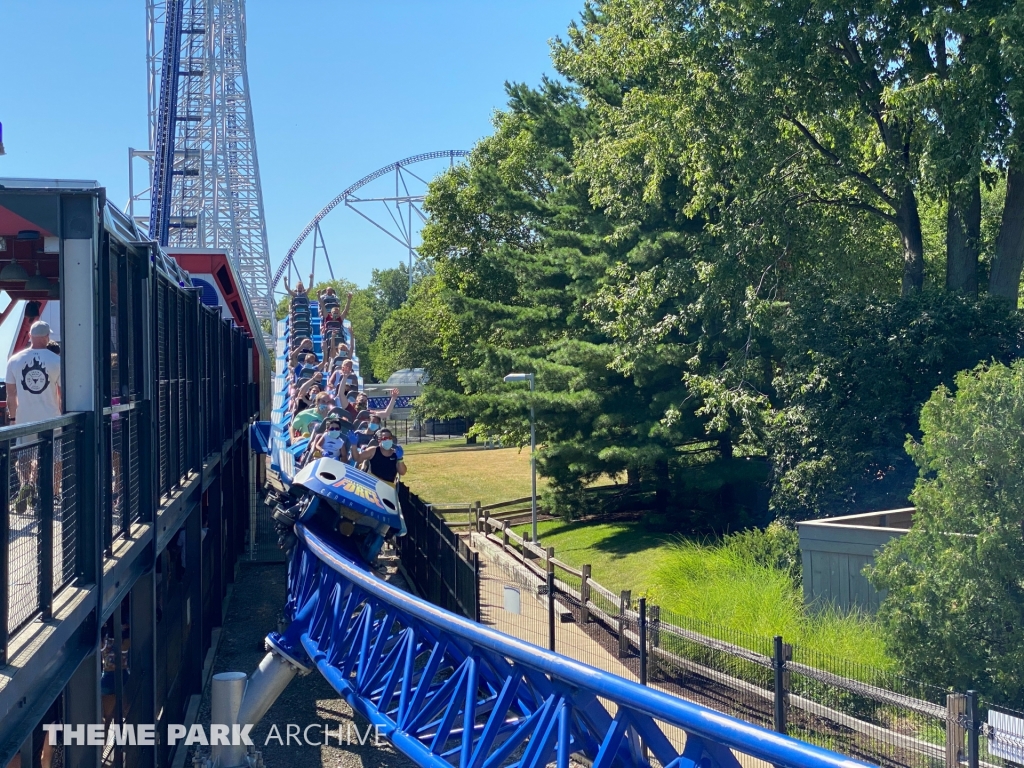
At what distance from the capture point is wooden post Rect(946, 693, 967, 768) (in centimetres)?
648

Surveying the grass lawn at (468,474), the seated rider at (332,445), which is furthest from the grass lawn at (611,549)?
the seated rider at (332,445)

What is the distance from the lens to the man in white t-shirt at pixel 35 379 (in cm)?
542

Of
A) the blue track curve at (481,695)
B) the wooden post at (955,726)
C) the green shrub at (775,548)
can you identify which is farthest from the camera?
the green shrub at (775,548)

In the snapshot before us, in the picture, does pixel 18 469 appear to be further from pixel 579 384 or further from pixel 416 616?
pixel 579 384

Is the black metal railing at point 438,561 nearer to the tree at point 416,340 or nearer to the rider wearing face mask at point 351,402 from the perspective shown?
the rider wearing face mask at point 351,402

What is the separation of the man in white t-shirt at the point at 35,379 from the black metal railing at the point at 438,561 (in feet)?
17.7

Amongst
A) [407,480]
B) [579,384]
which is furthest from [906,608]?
[407,480]

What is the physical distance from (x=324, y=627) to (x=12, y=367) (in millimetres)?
3372

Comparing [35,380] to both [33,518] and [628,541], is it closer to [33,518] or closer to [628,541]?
[33,518]

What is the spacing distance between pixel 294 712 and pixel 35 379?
5.56 metres

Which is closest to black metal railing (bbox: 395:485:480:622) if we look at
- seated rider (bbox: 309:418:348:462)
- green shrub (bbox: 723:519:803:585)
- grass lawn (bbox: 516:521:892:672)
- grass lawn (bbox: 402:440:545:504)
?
seated rider (bbox: 309:418:348:462)

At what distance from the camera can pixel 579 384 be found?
21156 millimetres

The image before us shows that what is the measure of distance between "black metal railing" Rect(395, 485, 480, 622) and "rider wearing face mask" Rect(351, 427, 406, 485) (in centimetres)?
130

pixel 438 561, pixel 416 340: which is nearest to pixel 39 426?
pixel 438 561
